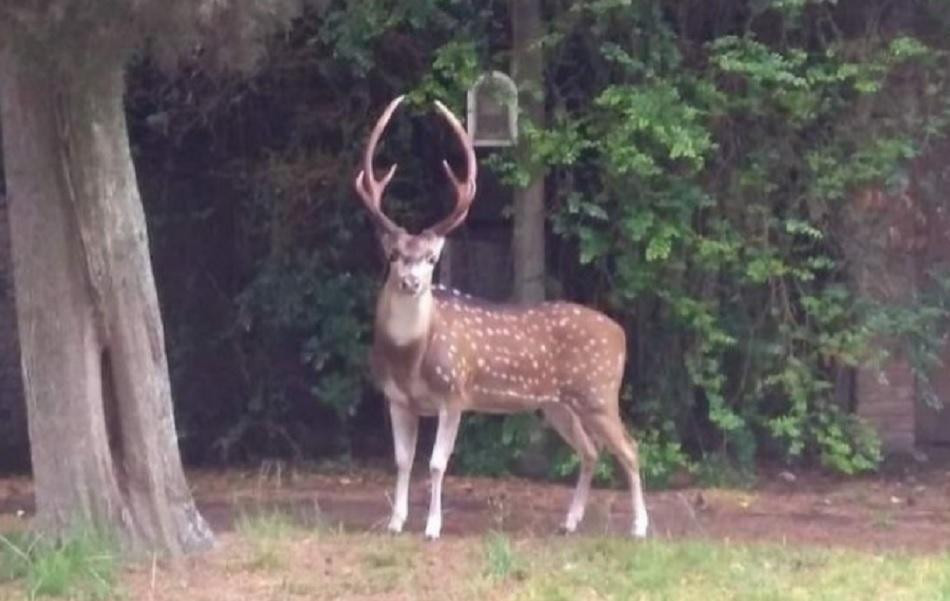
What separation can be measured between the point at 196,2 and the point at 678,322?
4.98m

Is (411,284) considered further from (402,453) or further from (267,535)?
(267,535)

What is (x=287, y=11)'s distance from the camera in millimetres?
9211

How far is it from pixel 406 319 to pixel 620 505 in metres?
2.07

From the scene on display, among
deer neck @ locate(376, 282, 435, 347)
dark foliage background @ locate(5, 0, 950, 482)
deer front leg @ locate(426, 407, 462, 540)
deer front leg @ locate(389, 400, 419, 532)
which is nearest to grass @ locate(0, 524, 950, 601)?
deer front leg @ locate(426, 407, 462, 540)

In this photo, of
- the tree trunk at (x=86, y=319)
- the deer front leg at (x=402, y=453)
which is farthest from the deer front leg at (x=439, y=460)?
the tree trunk at (x=86, y=319)

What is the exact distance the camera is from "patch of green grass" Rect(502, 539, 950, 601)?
9273mm

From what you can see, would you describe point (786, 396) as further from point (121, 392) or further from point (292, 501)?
point (121, 392)

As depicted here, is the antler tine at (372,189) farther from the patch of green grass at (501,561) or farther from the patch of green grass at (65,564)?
the patch of green grass at (65,564)

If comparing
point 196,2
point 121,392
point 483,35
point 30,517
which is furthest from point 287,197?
point 196,2

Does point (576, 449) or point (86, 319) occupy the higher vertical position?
point (86, 319)

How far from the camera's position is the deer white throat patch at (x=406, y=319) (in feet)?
34.9

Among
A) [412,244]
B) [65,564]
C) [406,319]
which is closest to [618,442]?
[406,319]

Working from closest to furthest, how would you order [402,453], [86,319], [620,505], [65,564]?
1. [65,564]
2. [86,319]
3. [402,453]
4. [620,505]

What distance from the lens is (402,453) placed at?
10.9 m
